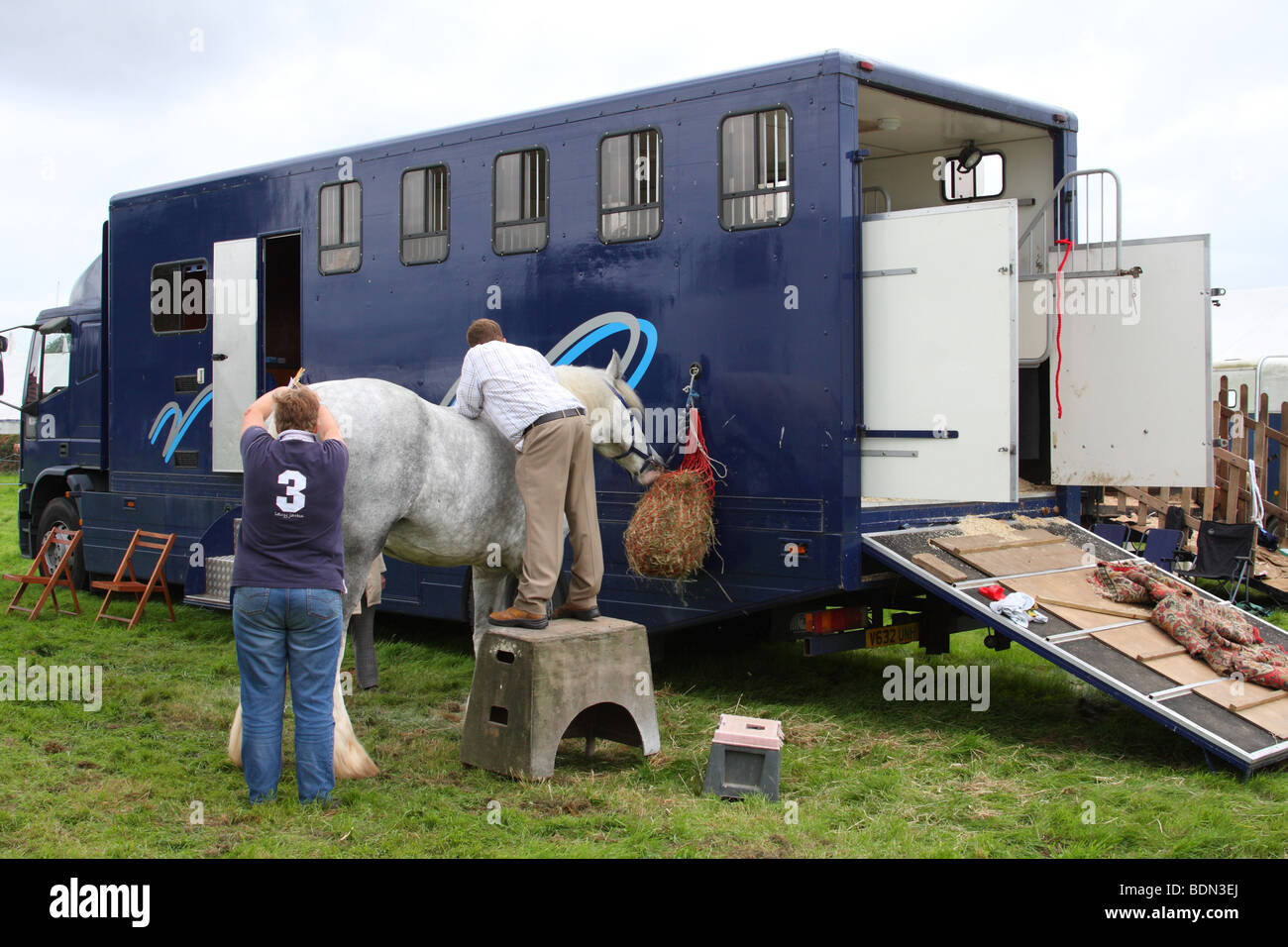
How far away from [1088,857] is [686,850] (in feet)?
4.78

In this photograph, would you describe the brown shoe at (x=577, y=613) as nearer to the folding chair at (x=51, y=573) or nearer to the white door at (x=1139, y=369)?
the white door at (x=1139, y=369)

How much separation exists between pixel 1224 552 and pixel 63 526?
34.0ft

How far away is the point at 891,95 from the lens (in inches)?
258

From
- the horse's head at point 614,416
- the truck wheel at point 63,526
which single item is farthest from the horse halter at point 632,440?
the truck wheel at point 63,526

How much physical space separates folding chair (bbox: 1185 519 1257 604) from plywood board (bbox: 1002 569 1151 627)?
3.87 metres

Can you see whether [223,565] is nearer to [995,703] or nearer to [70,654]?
[70,654]

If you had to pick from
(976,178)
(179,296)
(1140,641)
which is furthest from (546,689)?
(179,296)

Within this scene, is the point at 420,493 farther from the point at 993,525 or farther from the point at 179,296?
the point at 179,296

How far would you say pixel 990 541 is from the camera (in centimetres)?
664

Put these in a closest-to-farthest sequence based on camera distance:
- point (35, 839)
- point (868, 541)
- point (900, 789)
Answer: point (35, 839)
point (900, 789)
point (868, 541)

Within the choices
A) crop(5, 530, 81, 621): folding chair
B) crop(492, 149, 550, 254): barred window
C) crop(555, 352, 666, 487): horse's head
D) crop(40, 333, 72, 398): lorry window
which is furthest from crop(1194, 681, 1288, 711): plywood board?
crop(40, 333, 72, 398): lorry window

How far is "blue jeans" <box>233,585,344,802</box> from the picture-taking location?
15.3ft

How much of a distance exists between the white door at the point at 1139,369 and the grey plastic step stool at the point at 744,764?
3225 millimetres

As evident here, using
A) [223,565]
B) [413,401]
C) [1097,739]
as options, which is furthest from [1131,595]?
[223,565]
